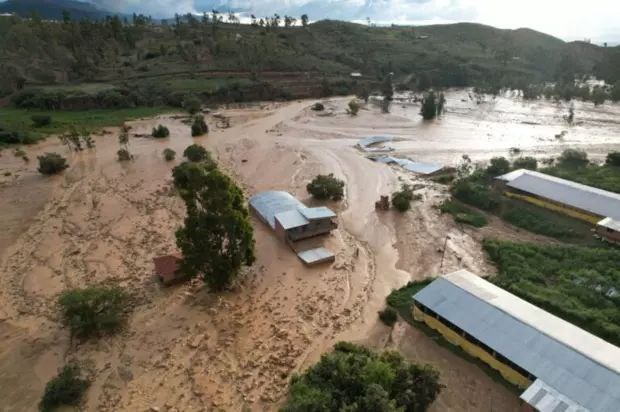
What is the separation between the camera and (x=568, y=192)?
33062 millimetres

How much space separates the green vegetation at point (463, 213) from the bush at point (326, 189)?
935 cm

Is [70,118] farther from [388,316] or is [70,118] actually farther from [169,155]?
[388,316]

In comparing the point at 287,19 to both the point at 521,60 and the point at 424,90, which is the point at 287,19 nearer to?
the point at 424,90

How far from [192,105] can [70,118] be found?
19855mm

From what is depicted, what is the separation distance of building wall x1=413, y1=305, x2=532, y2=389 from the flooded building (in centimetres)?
858

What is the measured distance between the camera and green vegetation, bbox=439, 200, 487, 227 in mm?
32781

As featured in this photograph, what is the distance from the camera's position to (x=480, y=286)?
21.1 m

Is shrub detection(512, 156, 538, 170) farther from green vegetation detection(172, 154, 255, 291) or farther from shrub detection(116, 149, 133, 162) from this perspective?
shrub detection(116, 149, 133, 162)

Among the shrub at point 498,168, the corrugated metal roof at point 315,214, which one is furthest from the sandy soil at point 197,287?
the shrub at point 498,168

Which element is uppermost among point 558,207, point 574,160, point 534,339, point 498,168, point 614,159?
point 614,159

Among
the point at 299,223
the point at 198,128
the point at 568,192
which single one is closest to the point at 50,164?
the point at 198,128

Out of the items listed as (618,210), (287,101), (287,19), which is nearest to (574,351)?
(618,210)

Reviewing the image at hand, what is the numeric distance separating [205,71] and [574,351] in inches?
3721

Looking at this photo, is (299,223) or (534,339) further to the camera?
(299,223)
